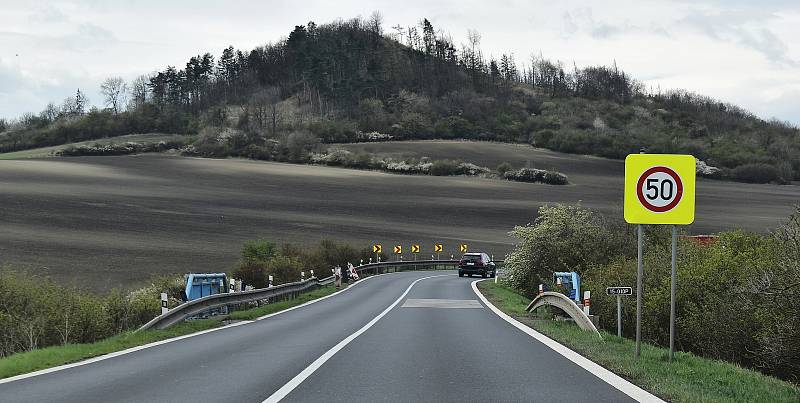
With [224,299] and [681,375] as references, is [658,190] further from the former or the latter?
[224,299]

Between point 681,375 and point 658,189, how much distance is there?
256 cm

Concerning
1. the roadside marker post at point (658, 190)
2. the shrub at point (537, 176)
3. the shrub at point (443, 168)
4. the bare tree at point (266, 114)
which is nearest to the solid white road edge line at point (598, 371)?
the roadside marker post at point (658, 190)

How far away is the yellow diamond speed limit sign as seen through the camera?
1076 cm

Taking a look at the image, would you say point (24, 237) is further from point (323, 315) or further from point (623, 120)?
point (623, 120)

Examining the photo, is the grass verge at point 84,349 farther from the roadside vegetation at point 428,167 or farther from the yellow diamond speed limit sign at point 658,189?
the roadside vegetation at point 428,167

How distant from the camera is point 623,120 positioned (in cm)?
18850

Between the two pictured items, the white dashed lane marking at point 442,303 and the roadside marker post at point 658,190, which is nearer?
the roadside marker post at point 658,190

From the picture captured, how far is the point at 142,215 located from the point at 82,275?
37.3 meters

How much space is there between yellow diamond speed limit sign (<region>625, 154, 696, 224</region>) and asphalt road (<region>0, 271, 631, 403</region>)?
242 centimetres

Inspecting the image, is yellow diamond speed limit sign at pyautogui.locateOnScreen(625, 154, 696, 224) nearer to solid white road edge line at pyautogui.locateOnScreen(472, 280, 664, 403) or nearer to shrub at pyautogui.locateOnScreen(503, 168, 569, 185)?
solid white road edge line at pyautogui.locateOnScreen(472, 280, 664, 403)

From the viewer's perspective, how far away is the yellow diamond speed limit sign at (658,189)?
10758 mm

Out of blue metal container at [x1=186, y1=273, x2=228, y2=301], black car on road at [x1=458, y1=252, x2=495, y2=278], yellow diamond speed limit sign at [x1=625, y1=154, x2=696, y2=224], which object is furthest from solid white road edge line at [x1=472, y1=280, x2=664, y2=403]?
black car on road at [x1=458, y1=252, x2=495, y2=278]

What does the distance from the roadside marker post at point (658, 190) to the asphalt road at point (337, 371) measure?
2383 mm

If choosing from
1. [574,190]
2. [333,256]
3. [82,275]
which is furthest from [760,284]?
[574,190]
